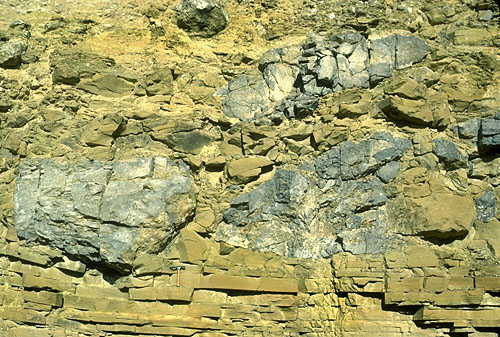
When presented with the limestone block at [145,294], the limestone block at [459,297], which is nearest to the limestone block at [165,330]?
the limestone block at [145,294]

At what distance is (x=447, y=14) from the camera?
6520 millimetres

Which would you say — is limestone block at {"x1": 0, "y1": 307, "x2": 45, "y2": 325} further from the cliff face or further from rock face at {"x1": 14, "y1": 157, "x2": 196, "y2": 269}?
rock face at {"x1": 14, "y1": 157, "x2": 196, "y2": 269}

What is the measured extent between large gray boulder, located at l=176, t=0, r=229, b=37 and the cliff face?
0.7 inches

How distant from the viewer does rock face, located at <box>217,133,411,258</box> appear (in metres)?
6.01

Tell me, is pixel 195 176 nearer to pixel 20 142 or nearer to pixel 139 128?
pixel 139 128

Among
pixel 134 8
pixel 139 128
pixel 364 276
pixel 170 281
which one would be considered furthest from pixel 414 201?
pixel 134 8

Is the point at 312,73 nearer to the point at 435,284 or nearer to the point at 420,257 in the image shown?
the point at 420,257

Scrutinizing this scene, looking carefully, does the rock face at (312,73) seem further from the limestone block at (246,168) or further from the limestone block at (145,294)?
the limestone block at (145,294)

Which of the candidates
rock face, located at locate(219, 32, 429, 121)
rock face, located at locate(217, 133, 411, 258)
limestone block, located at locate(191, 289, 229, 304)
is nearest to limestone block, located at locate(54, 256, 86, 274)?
limestone block, located at locate(191, 289, 229, 304)

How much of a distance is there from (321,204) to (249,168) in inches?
34.5

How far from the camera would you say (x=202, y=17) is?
260 inches

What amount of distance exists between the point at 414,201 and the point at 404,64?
157 centimetres

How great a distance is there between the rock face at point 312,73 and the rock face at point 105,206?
43.8 inches

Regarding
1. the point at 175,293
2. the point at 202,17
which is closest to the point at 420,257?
the point at 175,293
